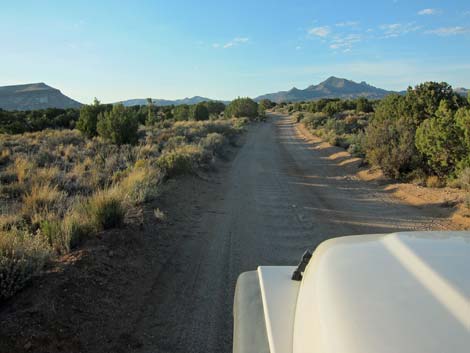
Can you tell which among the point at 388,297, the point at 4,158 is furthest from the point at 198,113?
the point at 388,297

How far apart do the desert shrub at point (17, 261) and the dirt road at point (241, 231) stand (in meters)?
1.44

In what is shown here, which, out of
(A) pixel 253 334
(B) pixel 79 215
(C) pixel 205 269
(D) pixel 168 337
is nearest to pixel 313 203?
(C) pixel 205 269

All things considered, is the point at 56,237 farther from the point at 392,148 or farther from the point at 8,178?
the point at 392,148

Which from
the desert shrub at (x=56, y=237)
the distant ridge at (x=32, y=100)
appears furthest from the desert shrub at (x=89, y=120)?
the distant ridge at (x=32, y=100)

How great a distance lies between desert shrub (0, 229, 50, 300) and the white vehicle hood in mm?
3733

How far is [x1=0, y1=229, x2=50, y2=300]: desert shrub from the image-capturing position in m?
4.33

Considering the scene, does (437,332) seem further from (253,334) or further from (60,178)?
(60,178)

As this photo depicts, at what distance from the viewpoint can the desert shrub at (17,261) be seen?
14.2ft

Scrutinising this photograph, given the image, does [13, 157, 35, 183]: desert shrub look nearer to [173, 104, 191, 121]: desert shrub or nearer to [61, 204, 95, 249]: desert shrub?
[61, 204, 95, 249]: desert shrub

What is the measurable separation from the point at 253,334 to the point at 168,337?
260 centimetres

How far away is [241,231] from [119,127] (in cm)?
1557

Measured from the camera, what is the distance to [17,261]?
463cm

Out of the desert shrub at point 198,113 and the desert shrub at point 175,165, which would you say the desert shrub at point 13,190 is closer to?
the desert shrub at point 175,165

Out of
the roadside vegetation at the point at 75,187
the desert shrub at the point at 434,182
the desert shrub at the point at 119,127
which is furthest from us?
the desert shrub at the point at 119,127
